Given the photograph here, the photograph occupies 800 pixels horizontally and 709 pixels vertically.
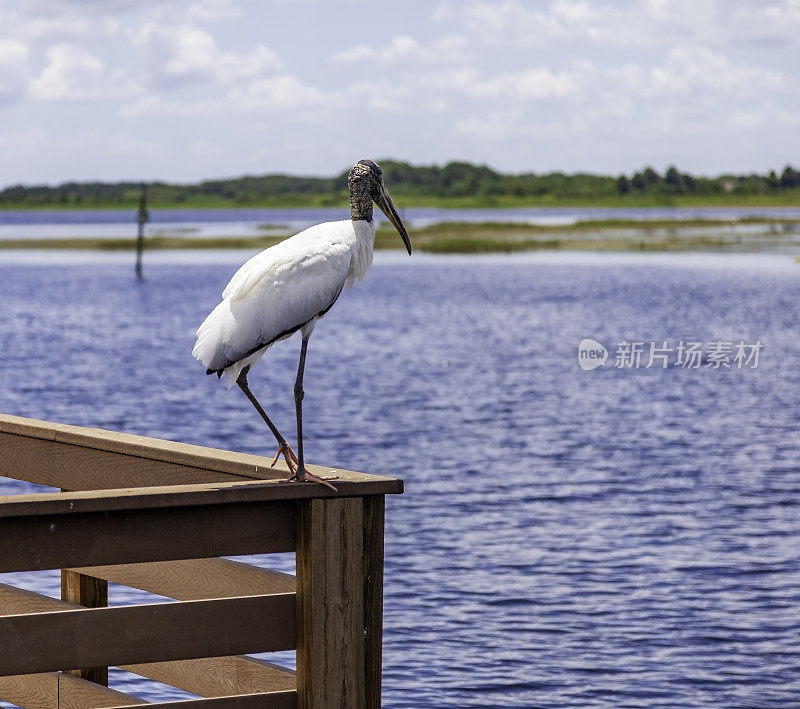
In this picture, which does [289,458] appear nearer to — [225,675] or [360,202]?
[225,675]

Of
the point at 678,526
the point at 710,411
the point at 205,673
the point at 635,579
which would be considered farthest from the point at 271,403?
the point at 205,673

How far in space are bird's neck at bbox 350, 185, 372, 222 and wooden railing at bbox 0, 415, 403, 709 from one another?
1.10m

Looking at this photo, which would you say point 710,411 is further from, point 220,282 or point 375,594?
point 220,282

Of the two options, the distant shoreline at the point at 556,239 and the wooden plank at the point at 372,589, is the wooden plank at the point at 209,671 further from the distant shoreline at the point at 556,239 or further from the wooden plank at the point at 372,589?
the distant shoreline at the point at 556,239

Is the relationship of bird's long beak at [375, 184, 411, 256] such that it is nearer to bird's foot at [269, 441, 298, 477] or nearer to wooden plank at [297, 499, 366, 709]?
bird's foot at [269, 441, 298, 477]

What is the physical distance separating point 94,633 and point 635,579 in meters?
8.97

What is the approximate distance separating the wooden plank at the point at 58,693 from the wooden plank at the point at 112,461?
772 millimetres

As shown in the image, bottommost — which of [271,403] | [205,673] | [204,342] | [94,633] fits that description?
[271,403]

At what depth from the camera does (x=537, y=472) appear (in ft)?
59.6

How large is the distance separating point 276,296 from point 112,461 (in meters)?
0.90

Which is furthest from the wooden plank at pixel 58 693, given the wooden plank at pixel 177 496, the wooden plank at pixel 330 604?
the wooden plank at pixel 177 496

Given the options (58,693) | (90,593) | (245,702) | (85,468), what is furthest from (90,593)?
(245,702)

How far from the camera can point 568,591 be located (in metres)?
11.9

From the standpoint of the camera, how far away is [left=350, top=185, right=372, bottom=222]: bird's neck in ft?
16.9
